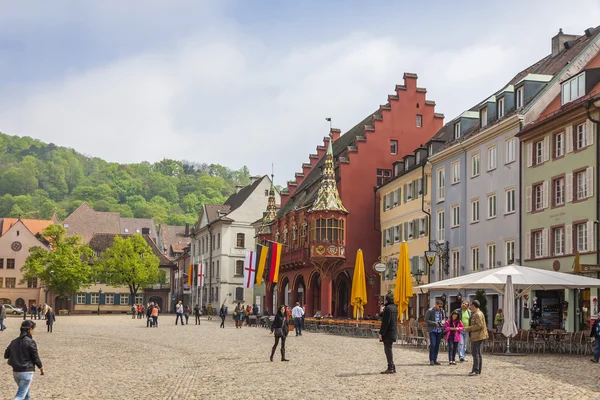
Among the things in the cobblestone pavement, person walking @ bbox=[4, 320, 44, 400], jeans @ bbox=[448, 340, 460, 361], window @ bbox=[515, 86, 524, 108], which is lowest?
the cobblestone pavement

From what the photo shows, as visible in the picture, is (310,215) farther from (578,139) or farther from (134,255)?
(134,255)

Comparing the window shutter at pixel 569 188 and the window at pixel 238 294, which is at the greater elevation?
the window shutter at pixel 569 188

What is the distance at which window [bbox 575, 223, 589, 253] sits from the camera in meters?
38.9

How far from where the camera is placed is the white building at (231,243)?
99250mm

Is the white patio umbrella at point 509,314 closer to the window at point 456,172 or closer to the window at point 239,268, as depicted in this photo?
the window at point 456,172

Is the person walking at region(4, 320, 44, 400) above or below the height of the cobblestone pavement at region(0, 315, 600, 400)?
above

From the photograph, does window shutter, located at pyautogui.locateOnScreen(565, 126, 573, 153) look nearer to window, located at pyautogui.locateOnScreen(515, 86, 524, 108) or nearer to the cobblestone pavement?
window, located at pyautogui.locateOnScreen(515, 86, 524, 108)

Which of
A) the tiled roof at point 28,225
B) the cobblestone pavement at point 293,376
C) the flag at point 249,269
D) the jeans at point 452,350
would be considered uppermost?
the tiled roof at point 28,225

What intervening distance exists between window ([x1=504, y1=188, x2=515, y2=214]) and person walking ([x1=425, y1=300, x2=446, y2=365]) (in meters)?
20.3

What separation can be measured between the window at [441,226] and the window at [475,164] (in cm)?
448

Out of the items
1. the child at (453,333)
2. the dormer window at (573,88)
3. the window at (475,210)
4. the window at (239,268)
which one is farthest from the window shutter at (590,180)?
the window at (239,268)

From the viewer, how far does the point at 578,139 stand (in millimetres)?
40062

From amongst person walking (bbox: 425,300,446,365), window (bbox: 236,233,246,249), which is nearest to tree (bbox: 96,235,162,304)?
window (bbox: 236,233,246,249)

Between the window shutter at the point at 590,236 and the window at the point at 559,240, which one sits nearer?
the window shutter at the point at 590,236
